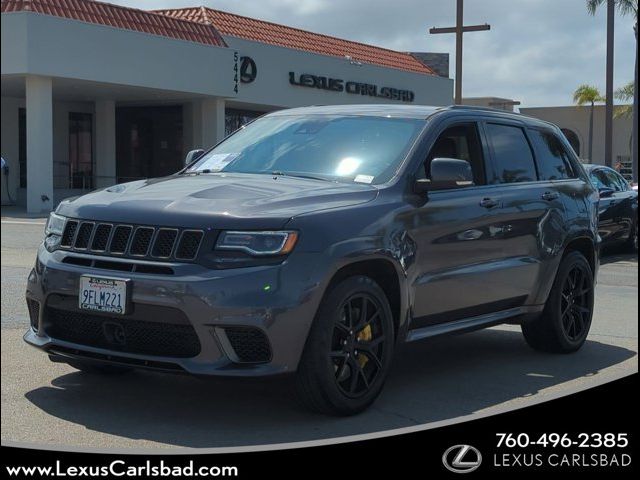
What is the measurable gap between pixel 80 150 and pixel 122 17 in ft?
26.2

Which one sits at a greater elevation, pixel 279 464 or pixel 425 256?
pixel 425 256

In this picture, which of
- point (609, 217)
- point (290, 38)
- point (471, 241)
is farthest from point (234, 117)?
point (471, 241)

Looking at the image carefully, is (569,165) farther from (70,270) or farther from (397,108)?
(70,270)

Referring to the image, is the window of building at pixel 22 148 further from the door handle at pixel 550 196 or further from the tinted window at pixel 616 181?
the door handle at pixel 550 196

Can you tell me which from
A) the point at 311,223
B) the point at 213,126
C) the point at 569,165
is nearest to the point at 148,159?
the point at 213,126

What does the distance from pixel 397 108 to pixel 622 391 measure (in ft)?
10.6

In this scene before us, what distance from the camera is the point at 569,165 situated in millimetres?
7980

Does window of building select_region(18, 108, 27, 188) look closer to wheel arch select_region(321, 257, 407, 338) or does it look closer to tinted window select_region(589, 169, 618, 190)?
tinted window select_region(589, 169, 618, 190)

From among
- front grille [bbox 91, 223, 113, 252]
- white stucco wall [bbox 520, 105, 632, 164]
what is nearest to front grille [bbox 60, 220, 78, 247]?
front grille [bbox 91, 223, 113, 252]

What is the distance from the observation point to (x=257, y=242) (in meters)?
4.85

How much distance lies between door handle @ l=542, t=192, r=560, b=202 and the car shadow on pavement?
47.2 inches

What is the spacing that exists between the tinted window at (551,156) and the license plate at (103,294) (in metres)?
3.78

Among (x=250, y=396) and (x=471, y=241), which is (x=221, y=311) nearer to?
(x=250, y=396)

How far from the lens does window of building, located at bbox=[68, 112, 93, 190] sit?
35.3 meters
